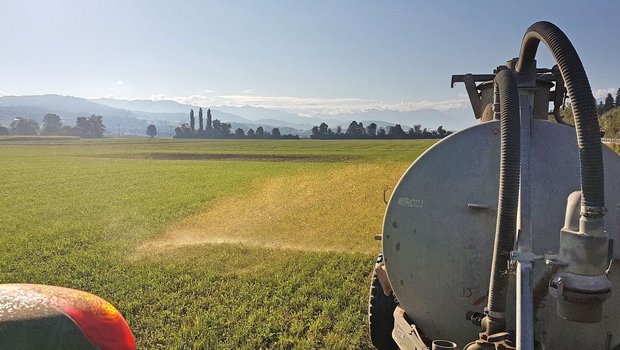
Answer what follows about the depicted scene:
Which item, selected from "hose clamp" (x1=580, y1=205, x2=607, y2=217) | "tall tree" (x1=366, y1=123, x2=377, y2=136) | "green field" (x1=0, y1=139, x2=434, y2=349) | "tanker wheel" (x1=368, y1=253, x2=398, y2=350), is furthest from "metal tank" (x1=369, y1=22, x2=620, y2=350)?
"tall tree" (x1=366, y1=123, x2=377, y2=136)

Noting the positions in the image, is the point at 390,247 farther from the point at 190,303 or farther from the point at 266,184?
the point at 266,184

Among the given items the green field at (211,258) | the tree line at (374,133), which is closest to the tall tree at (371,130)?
the tree line at (374,133)

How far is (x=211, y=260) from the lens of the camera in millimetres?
10930

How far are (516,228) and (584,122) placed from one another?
84cm

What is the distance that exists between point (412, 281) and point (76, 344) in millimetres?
2600

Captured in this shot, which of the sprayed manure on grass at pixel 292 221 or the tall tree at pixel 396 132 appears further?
the tall tree at pixel 396 132

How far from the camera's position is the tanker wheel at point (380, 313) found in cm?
540

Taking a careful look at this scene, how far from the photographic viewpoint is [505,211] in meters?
3.15

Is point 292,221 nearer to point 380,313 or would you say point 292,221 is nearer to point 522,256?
point 380,313

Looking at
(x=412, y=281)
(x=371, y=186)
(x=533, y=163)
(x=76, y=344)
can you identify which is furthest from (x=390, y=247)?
(x=371, y=186)

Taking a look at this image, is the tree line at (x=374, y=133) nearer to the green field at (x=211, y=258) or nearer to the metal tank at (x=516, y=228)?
the green field at (x=211, y=258)

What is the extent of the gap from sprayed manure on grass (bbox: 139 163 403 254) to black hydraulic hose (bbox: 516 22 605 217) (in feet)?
29.7

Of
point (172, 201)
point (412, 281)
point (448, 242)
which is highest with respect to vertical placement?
point (448, 242)

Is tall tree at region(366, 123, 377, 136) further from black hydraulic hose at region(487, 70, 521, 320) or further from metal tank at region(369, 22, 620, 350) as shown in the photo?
black hydraulic hose at region(487, 70, 521, 320)
